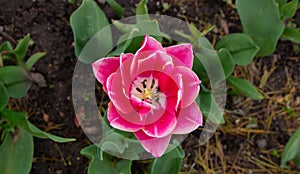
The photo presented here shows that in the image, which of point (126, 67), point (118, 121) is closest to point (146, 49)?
point (126, 67)

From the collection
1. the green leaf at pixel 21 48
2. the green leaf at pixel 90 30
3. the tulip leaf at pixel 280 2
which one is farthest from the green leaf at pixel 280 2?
the green leaf at pixel 21 48

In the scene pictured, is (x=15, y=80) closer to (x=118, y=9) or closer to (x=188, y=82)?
(x=118, y=9)

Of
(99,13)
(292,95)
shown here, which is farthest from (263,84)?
(99,13)

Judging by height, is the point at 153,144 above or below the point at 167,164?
above

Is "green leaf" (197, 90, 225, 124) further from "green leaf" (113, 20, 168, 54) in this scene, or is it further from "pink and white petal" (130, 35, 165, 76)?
"pink and white petal" (130, 35, 165, 76)

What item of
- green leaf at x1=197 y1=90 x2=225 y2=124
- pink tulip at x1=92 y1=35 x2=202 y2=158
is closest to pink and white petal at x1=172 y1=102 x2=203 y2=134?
pink tulip at x1=92 y1=35 x2=202 y2=158

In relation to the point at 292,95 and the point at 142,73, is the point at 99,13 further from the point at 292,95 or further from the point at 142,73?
the point at 292,95
